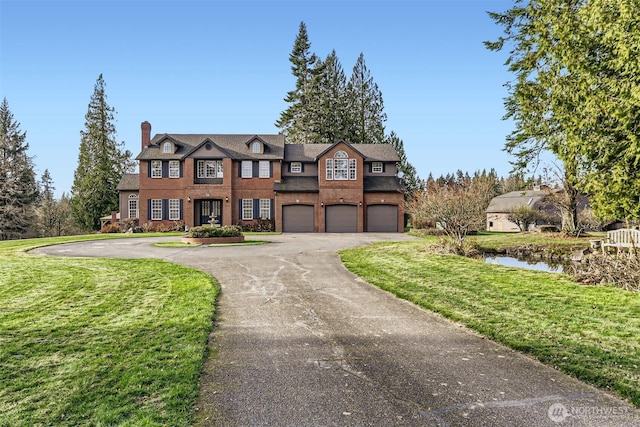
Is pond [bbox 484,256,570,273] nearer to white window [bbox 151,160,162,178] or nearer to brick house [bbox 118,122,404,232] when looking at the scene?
brick house [bbox 118,122,404,232]

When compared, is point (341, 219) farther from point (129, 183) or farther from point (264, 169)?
point (129, 183)

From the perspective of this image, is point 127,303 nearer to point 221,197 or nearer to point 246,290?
point 246,290

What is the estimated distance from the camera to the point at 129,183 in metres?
34.8

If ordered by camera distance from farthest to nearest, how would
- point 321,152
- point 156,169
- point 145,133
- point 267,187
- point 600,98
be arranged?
point 145,133 → point 321,152 → point 267,187 → point 156,169 → point 600,98

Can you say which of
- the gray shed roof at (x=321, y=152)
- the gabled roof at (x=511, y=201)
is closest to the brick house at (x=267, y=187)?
the gray shed roof at (x=321, y=152)

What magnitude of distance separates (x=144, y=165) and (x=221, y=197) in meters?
6.69

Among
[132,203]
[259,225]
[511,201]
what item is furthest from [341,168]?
[511,201]

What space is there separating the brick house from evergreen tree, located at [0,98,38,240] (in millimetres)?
10553

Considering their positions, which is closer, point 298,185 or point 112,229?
point 112,229

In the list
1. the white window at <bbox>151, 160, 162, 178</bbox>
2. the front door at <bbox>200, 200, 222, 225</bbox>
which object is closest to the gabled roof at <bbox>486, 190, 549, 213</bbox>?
the front door at <bbox>200, 200, 222, 225</bbox>

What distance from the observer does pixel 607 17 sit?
1022cm

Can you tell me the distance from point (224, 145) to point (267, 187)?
531 centimetres

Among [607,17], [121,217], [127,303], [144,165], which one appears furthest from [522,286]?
[121,217]

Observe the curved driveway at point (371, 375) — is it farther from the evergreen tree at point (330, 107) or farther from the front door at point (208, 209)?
the evergreen tree at point (330, 107)
